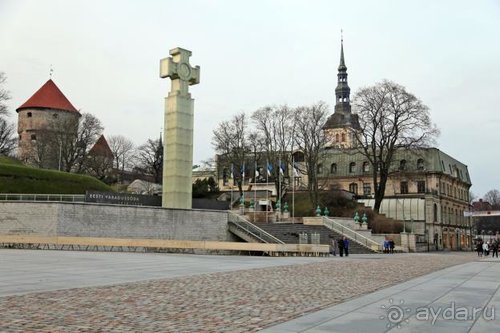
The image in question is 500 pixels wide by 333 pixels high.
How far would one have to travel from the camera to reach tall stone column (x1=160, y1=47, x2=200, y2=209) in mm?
44188

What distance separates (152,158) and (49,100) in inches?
1043

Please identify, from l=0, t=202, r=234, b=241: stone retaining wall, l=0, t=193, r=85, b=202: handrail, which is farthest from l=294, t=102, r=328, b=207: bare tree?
l=0, t=193, r=85, b=202: handrail

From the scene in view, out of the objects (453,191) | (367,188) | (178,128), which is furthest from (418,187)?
(178,128)

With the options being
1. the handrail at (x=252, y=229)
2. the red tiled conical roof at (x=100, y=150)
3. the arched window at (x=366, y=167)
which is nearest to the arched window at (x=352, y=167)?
the arched window at (x=366, y=167)

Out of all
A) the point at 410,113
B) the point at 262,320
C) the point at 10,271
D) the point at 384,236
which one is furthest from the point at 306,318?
the point at 410,113

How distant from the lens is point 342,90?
121125mm

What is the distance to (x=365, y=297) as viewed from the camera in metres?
12.4

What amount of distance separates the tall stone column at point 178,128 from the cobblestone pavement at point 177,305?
94.3ft

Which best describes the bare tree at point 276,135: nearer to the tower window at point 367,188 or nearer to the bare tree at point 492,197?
the tower window at point 367,188

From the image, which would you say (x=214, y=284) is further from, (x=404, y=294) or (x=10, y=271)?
(x=10, y=271)

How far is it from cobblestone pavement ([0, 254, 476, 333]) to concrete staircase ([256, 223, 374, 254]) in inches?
1185

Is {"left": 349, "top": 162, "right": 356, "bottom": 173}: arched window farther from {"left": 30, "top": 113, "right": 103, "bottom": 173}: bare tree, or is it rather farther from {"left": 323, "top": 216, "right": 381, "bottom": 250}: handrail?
{"left": 30, "top": 113, "right": 103, "bottom": 173}: bare tree

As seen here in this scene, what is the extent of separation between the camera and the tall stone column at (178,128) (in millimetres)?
44188

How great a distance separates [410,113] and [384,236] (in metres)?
15.7
